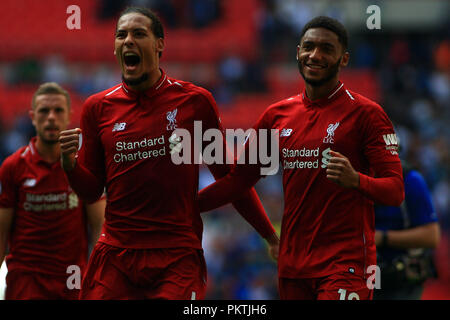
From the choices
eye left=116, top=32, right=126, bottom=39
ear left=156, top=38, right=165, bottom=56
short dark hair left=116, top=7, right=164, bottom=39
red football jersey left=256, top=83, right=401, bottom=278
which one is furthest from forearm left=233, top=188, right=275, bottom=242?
eye left=116, top=32, right=126, bottom=39

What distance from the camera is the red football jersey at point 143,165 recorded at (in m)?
4.84

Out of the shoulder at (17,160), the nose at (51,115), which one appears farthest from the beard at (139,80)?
the shoulder at (17,160)

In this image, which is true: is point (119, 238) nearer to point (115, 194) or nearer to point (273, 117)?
point (115, 194)

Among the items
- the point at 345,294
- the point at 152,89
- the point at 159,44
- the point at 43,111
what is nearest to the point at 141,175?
the point at 152,89

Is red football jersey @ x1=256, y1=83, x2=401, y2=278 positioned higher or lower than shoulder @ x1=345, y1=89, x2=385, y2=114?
lower

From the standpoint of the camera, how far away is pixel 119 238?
486 cm

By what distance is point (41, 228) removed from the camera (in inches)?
247

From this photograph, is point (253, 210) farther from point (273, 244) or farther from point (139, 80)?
point (139, 80)

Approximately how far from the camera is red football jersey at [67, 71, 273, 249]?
484 cm

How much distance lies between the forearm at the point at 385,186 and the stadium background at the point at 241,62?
10.9m

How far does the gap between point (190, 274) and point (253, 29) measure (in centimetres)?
1881

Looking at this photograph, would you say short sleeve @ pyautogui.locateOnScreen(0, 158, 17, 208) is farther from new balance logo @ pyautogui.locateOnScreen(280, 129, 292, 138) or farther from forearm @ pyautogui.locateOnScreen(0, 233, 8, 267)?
new balance logo @ pyautogui.locateOnScreen(280, 129, 292, 138)

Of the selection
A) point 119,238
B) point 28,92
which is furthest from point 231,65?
point 119,238

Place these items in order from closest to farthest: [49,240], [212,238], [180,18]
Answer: [49,240], [212,238], [180,18]
